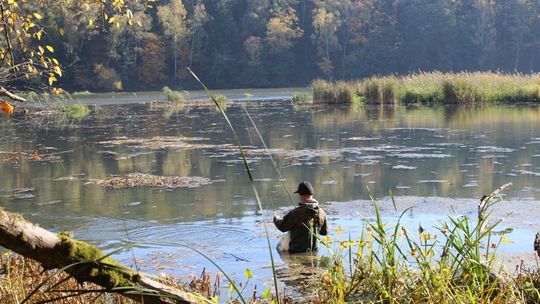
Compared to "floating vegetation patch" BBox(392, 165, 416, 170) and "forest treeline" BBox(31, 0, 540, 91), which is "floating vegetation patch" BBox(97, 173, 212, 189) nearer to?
"floating vegetation patch" BBox(392, 165, 416, 170)

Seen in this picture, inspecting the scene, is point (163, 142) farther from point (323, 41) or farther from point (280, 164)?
point (323, 41)

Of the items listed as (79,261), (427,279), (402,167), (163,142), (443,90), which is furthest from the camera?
(443,90)

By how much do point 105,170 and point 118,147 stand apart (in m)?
4.19

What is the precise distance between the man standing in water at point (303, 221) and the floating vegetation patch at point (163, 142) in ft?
35.0

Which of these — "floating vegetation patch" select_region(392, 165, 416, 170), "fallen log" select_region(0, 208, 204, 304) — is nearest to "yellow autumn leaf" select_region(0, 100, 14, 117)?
"fallen log" select_region(0, 208, 204, 304)

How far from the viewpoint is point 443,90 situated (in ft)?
101

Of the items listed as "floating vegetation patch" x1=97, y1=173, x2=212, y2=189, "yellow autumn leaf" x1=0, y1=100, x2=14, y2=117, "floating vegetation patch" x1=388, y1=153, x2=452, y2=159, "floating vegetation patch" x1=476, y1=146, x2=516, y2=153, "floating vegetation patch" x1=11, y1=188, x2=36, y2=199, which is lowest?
"floating vegetation patch" x1=11, y1=188, x2=36, y2=199

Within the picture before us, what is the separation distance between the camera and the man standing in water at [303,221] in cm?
744

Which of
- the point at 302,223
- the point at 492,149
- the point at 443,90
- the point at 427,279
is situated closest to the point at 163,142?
the point at 492,149

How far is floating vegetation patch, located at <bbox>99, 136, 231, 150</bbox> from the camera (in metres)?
18.5

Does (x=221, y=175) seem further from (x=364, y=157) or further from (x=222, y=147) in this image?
(x=222, y=147)

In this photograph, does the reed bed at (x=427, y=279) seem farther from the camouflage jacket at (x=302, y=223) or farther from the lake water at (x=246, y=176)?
the camouflage jacket at (x=302, y=223)

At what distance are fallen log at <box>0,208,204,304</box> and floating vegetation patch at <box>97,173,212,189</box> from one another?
943 cm

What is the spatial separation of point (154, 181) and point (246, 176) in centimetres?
156
